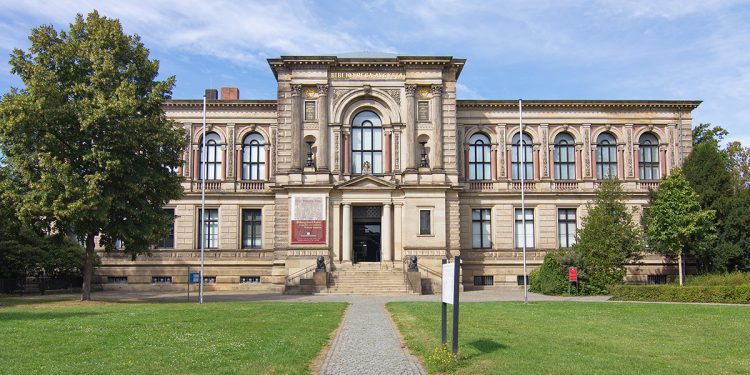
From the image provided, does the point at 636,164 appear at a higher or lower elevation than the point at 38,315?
higher

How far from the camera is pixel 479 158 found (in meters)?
54.5

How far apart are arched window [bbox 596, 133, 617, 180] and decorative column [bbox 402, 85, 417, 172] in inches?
607

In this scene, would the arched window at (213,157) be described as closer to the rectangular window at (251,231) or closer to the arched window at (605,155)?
the rectangular window at (251,231)

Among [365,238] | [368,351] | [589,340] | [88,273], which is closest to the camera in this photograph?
[368,351]

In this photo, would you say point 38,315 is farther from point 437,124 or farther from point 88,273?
point 437,124

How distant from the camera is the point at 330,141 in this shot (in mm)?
49969

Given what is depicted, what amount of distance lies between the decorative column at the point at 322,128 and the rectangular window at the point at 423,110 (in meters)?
6.62

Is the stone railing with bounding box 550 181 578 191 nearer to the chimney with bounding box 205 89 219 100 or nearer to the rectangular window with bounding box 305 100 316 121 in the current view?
the rectangular window with bounding box 305 100 316 121

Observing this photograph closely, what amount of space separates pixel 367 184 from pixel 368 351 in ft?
105

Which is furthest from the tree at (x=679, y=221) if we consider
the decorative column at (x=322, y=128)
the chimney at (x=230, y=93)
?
the chimney at (x=230, y=93)

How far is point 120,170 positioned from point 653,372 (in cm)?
2675

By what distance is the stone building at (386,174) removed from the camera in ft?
160

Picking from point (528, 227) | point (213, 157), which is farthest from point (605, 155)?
point (213, 157)

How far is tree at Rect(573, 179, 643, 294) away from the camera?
4275 centimetres
